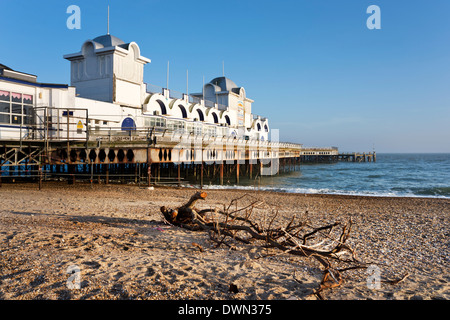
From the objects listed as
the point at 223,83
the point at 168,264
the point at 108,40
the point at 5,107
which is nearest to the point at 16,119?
the point at 5,107

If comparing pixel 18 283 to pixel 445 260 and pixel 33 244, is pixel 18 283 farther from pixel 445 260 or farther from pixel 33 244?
pixel 445 260

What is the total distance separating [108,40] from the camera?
2791 cm

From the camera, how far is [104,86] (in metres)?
26.2

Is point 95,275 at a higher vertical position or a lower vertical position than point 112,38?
lower

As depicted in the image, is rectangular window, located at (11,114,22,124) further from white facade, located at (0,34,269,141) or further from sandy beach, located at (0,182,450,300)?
sandy beach, located at (0,182,450,300)

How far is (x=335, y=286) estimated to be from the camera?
418 centimetres

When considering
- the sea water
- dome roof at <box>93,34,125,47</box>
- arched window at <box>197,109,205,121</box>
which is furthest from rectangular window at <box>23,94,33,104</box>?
arched window at <box>197,109,205,121</box>

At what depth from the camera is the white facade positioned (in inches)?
642
